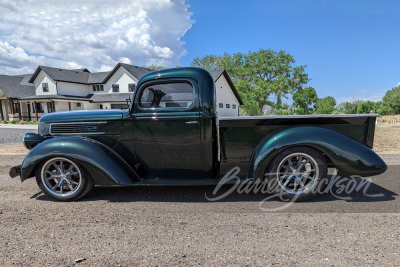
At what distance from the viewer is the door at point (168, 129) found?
3.53 m

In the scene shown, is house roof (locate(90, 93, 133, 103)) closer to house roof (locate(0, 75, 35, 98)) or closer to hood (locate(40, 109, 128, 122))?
house roof (locate(0, 75, 35, 98))

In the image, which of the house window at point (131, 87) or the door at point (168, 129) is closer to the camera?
the door at point (168, 129)

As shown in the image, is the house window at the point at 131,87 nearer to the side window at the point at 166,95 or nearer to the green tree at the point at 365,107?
the side window at the point at 166,95

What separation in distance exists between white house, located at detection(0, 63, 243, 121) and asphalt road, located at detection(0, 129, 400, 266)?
24.5 metres

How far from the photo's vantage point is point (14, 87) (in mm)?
34125

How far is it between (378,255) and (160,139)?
111 inches

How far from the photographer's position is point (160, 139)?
3.60 metres

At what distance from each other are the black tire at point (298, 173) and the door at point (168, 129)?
1101 mm

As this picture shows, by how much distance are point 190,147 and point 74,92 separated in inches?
1351

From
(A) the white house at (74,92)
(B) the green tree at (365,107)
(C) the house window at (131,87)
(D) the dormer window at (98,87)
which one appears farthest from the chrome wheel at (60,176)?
(B) the green tree at (365,107)

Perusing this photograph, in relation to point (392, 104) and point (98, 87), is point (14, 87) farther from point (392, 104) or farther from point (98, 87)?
point (392, 104)

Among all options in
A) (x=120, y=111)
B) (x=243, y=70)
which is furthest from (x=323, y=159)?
(x=243, y=70)

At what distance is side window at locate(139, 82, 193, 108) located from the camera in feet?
11.9

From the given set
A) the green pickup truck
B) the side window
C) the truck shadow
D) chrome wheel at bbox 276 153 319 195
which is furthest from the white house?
chrome wheel at bbox 276 153 319 195
